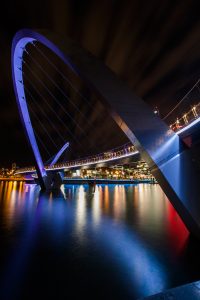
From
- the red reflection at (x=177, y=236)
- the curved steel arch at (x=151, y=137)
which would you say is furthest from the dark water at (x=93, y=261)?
the curved steel arch at (x=151, y=137)

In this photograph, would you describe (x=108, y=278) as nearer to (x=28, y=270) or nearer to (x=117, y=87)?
(x=28, y=270)

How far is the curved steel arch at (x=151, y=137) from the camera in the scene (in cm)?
621

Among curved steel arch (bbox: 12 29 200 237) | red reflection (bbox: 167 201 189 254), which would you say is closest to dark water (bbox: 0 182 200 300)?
red reflection (bbox: 167 201 189 254)

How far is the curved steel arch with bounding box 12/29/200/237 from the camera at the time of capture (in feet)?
20.4

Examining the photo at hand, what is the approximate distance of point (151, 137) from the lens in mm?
6816

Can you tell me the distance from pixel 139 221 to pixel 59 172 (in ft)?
115

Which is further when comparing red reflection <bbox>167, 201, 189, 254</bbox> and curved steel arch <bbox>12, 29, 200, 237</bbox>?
curved steel arch <bbox>12, 29, 200, 237</bbox>

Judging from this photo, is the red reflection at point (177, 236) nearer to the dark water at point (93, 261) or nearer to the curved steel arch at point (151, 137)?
the dark water at point (93, 261)

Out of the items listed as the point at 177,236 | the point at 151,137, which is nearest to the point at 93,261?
the point at 177,236

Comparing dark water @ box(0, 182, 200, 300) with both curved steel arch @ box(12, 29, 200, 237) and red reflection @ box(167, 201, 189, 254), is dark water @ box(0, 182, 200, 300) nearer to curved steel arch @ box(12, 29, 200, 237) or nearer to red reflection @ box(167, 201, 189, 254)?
red reflection @ box(167, 201, 189, 254)

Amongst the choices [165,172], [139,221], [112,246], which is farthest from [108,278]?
[139,221]

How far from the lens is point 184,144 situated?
7.03 metres

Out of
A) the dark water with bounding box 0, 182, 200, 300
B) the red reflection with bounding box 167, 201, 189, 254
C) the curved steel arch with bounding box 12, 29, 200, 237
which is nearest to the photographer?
the dark water with bounding box 0, 182, 200, 300

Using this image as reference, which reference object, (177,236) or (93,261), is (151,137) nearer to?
(177,236)
